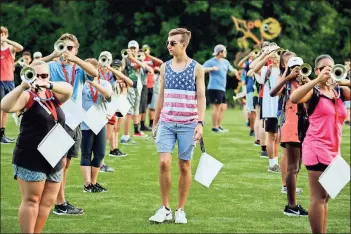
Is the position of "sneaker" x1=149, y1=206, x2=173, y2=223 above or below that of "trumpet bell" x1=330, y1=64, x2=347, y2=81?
below

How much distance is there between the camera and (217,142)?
16.8m

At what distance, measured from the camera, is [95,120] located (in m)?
9.61

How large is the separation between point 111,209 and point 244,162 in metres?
4.88

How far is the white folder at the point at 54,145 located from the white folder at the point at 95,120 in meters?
2.83

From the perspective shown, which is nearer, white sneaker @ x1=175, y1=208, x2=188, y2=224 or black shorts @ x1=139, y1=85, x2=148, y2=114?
white sneaker @ x1=175, y1=208, x2=188, y2=224

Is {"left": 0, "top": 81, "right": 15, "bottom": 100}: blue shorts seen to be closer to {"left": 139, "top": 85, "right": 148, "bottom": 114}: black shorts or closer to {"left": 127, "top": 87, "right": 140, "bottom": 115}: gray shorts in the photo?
{"left": 127, "top": 87, "right": 140, "bottom": 115}: gray shorts

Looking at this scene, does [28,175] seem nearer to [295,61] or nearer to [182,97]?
[182,97]

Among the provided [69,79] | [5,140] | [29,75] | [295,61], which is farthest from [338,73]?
[5,140]

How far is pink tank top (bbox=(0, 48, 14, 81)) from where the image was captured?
16.1 meters

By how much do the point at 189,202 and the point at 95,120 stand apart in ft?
4.95

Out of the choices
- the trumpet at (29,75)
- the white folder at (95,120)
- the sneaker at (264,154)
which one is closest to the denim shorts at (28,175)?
the trumpet at (29,75)

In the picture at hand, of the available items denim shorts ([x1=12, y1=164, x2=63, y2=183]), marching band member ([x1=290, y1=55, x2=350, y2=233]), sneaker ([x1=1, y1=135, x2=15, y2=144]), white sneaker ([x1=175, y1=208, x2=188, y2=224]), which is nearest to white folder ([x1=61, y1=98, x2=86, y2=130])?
white sneaker ([x1=175, y1=208, x2=188, y2=224])

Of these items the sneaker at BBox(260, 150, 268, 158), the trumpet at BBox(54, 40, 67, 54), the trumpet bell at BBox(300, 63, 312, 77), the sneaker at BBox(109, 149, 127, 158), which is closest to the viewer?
the trumpet bell at BBox(300, 63, 312, 77)

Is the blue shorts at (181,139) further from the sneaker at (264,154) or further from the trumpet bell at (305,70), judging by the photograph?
the sneaker at (264,154)
